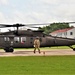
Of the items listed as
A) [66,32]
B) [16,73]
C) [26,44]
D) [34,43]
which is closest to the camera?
[16,73]

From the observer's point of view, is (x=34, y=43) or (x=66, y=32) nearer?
(x=34, y=43)

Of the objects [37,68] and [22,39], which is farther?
[22,39]

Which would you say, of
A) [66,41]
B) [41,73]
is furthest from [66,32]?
[41,73]

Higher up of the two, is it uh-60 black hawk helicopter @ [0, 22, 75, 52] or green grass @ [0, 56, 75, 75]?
uh-60 black hawk helicopter @ [0, 22, 75, 52]

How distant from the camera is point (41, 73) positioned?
46.1 ft

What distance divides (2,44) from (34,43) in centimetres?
370

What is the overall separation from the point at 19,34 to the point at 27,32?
96 centimetres

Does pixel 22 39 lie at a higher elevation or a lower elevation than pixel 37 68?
higher

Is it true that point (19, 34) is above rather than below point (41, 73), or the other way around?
above

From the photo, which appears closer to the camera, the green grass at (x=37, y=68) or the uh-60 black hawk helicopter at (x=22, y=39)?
the green grass at (x=37, y=68)

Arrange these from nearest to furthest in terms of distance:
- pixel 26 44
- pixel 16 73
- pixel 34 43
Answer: pixel 16 73 → pixel 34 43 → pixel 26 44

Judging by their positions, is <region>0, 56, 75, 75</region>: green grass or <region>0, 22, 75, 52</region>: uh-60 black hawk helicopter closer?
<region>0, 56, 75, 75</region>: green grass

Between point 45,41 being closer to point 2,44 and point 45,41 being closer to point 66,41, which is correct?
point 66,41

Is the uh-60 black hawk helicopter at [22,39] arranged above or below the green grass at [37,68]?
above
